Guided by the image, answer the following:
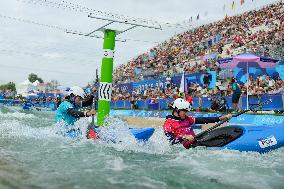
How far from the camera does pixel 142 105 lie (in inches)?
1064

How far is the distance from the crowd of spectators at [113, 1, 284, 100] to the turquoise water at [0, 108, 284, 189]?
35.4ft

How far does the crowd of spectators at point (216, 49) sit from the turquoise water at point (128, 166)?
10779 mm

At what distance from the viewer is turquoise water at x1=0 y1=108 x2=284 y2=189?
5477 millimetres

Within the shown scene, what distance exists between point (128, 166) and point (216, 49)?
83.9 feet

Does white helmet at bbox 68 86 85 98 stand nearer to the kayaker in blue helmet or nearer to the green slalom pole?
the kayaker in blue helmet

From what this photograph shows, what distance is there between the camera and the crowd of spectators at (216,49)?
79.6ft

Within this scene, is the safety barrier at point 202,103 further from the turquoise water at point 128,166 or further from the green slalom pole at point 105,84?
the turquoise water at point 128,166

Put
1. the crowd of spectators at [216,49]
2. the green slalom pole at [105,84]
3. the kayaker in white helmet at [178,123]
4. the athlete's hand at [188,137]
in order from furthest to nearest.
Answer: the crowd of spectators at [216,49]
the green slalom pole at [105,84]
the kayaker in white helmet at [178,123]
the athlete's hand at [188,137]

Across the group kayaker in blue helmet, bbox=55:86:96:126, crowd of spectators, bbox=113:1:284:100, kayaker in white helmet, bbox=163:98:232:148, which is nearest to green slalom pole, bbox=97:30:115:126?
kayaker in blue helmet, bbox=55:86:96:126

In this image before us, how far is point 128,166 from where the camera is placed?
22.3 ft

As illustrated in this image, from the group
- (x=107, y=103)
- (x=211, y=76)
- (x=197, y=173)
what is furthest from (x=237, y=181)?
(x=211, y=76)

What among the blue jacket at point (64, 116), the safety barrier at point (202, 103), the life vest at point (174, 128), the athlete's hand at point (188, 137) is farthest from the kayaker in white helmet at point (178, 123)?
the safety barrier at point (202, 103)

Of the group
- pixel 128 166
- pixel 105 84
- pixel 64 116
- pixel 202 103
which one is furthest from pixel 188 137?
pixel 202 103

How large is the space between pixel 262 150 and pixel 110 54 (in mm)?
6925
